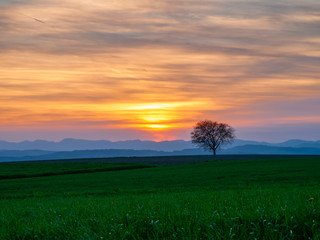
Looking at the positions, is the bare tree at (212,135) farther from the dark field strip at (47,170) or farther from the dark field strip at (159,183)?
the dark field strip at (159,183)

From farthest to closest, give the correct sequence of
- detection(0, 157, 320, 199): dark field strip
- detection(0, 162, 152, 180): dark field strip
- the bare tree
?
the bare tree → detection(0, 162, 152, 180): dark field strip → detection(0, 157, 320, 199): dark field strip

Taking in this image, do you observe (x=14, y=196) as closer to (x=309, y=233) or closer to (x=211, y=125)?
(x=309, y=233)

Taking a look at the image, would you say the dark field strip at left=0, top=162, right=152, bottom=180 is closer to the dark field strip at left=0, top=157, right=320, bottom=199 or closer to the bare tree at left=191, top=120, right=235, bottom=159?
the dark field strip at left=0, top=157, right=320, bottom=199

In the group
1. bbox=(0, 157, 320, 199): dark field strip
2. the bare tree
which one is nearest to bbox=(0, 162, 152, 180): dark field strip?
bbox=(0, 157, 320, 199): dark field strip

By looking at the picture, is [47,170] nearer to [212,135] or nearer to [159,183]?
[159,183]

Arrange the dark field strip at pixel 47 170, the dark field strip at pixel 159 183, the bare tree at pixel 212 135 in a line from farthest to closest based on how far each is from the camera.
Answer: the bare tree at pixel 212 135 → the dark field strip at pixel 47 170 → the dark field strip at pixel 159 183

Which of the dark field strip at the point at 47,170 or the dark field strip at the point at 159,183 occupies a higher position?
the dark field strip at the point at 159,183

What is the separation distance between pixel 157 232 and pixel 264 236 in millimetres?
1643

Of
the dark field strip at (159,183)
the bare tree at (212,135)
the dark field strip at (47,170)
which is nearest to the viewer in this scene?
the dark field strip at (159,183)

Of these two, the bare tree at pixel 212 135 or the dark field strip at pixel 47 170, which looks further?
the bare tree at pixel 212 135

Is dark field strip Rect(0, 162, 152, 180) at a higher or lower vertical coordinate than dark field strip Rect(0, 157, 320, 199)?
lower

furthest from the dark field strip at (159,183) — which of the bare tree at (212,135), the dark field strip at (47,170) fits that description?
the bare tree at (212,135)

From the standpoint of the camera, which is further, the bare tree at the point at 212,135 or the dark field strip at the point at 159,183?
the bare tree at the point at 212,135

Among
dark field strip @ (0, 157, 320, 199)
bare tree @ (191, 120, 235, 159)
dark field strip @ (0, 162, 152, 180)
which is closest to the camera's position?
dark field strip @ (0, 157, 320, 199)
